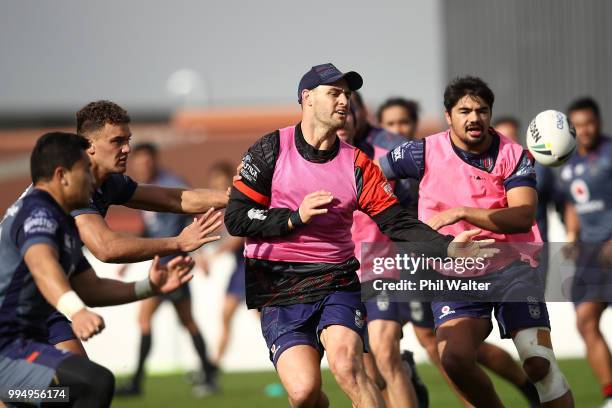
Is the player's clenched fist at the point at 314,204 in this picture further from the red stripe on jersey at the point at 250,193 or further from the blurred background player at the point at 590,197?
the blurred background player at the point at 590,197

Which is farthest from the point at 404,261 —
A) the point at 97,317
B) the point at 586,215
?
the point at 586,215

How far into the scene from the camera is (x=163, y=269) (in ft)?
23.4

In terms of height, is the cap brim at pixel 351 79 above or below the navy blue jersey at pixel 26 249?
above

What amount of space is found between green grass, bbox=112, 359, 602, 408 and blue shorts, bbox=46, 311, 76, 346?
4.69 meters

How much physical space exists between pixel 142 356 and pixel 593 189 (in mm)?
5476

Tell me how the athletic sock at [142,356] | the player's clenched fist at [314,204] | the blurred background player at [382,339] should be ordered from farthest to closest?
the athletic sock at [142,356] < the blurred background player at [382,339] < the player's clenched fist at [314,204]

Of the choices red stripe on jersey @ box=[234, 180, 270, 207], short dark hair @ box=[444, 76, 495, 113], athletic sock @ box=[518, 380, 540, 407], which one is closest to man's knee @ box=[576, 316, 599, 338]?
athletic sock @ box=[518, 380, 540, 407]

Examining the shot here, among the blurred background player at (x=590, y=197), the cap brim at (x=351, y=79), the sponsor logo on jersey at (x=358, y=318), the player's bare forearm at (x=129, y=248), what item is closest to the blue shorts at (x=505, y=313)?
the sponsor logo on jersey at (x=358, y=318)

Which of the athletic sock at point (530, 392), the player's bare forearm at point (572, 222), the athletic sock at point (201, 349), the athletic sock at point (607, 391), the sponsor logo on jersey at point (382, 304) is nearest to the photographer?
the sponsor logo on jersey at point (382, 304)

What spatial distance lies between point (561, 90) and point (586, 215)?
40.4 ft

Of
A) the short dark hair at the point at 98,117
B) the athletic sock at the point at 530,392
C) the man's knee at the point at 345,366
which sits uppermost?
the short dark hair at the point at 98,117

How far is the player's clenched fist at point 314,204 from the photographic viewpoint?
7.65m

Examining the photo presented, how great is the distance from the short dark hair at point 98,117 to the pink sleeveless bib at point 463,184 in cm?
224

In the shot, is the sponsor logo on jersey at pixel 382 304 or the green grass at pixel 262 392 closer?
the sponsor logo on jersey at pixel 382 304
